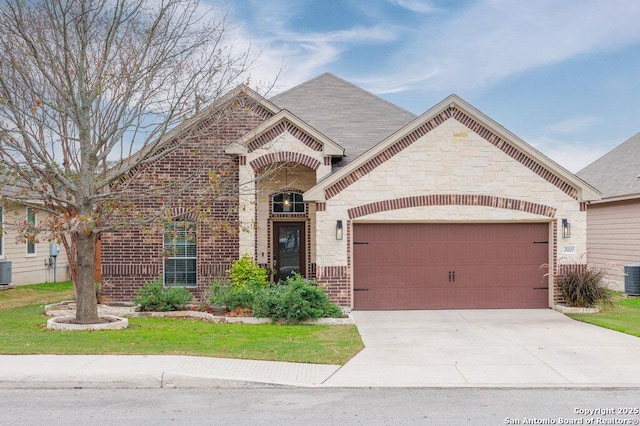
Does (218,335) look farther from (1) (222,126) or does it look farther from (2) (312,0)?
(2) (312,0)

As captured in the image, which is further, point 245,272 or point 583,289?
point 245,272

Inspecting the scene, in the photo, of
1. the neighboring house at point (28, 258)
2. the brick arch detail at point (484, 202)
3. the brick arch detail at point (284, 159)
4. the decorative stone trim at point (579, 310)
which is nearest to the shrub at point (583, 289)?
the decorative stone trim at point (579, 310)

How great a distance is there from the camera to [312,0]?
1591cm

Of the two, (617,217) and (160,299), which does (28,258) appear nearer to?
(160,299)

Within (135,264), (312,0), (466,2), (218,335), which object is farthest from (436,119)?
(135,264)

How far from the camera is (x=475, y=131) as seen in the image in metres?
15.7

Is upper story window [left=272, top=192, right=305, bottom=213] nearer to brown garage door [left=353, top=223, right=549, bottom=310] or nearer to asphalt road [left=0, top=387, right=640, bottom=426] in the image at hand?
brown garage door [left=353, top=223, right=549, bottom=310]

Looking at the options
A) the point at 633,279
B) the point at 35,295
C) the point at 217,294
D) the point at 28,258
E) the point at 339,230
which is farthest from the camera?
the point at 28,258

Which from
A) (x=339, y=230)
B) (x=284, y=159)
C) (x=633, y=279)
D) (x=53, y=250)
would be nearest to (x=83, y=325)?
(x=339, y=230)

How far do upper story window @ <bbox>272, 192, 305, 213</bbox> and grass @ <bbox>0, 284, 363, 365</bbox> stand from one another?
16.7ft

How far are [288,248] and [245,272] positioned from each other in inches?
110

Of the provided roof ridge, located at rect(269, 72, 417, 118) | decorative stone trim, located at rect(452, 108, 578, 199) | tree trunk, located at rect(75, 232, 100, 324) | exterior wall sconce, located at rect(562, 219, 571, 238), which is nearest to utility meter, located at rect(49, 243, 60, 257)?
roof ridge, located at rect(269, 72, 417, 118)

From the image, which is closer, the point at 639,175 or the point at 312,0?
the point at 312,0

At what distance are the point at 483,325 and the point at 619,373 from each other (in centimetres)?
469
